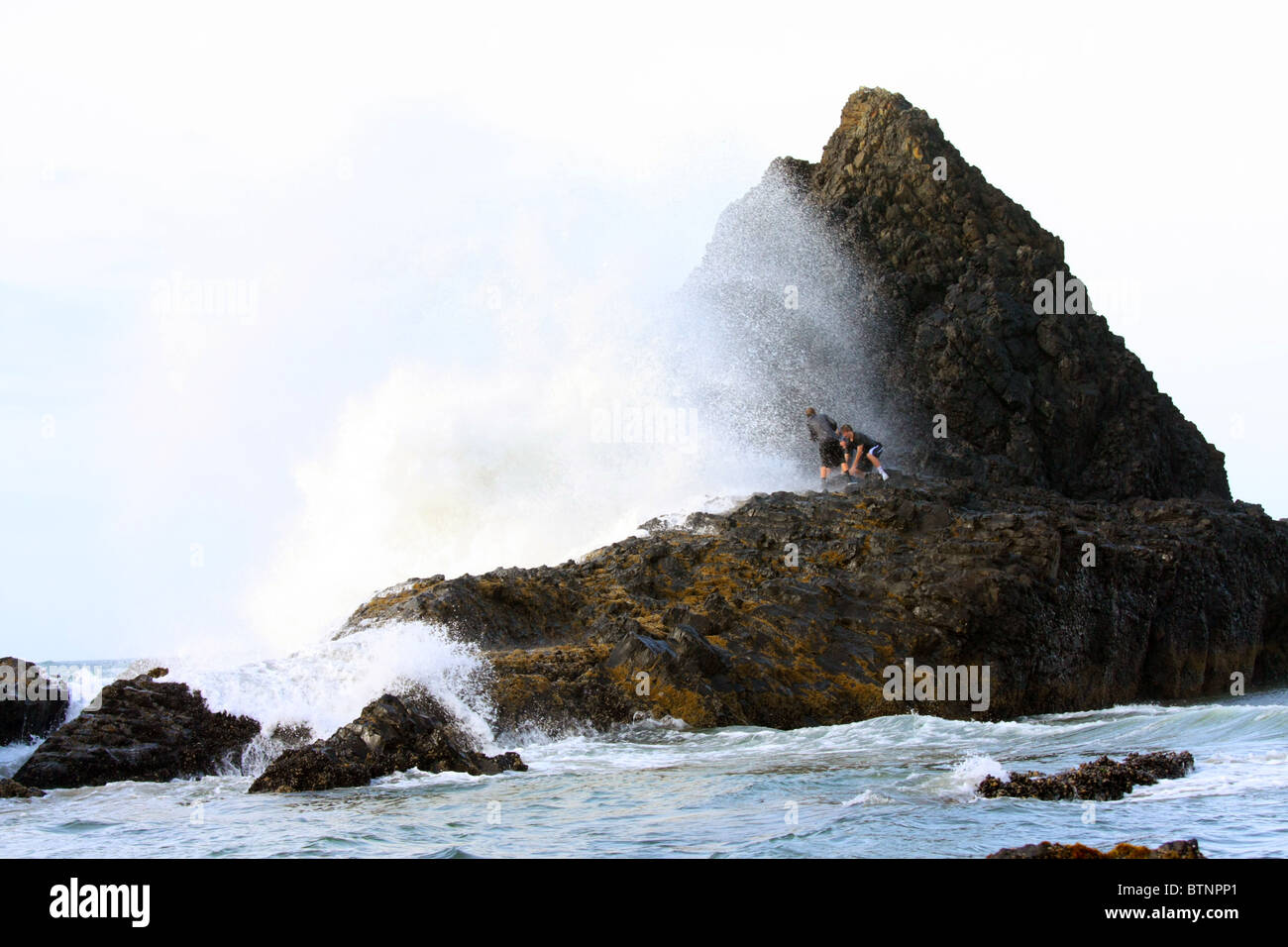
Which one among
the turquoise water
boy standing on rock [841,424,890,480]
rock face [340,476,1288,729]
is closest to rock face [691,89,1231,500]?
boy standing on rock [841,424,890,480]

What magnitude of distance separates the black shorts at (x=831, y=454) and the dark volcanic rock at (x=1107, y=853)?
1581 cm

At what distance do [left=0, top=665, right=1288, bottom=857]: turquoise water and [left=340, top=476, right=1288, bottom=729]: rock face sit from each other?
1.15 metres

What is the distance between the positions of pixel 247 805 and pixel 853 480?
1380 cm

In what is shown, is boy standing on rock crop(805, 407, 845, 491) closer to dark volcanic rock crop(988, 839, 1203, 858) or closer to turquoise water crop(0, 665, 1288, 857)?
turquoise water crop(0, 665, 1288, 857)

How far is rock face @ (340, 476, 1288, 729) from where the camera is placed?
1478cm

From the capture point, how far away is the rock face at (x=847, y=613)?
1478 centimetres

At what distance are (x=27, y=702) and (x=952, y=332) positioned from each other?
19029mm

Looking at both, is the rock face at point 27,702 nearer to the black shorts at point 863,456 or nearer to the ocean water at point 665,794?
the ocean water at point 665,794

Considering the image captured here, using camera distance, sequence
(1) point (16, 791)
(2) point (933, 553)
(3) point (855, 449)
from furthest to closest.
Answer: (3) point (855, 449) → (2) point (933, 553) → (1) point (16, 791)

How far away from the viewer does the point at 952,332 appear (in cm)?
2589
